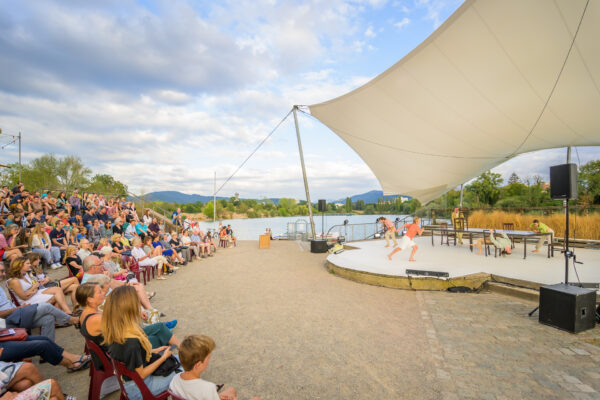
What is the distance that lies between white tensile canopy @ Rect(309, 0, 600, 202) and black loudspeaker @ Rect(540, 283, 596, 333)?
394 centimetres

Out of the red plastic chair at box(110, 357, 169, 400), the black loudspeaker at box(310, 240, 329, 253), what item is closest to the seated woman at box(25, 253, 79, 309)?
the red plastic chair at box(110, 357, 169, 400)

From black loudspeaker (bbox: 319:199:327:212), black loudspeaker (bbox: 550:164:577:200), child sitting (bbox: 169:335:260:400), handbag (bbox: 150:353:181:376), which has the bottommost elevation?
handbag (bbox: 150:353:181:376)

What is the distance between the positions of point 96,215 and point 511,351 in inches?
418

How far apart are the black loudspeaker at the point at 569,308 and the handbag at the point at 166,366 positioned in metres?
4.15

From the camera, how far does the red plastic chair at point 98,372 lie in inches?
77.7

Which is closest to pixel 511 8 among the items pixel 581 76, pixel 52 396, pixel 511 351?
pixel 581 76

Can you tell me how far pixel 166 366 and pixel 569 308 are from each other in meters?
4.23

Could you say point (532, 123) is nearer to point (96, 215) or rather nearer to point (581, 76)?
point (581, 76)

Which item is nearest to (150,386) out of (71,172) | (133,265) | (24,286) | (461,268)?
(24,286)

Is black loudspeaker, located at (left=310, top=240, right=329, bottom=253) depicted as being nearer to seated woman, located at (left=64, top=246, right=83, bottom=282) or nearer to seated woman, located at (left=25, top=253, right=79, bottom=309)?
seated woman, located at (left=64, top=246, right=83, bottom=282)

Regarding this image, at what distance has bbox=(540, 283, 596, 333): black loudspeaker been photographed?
10.4 feet

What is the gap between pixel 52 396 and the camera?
1.83 metres

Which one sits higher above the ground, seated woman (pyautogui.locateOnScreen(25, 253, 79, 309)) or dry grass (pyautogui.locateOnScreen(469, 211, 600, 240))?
dry grass (pyautogui.locateOnScreen(469, 211, 600, 240))

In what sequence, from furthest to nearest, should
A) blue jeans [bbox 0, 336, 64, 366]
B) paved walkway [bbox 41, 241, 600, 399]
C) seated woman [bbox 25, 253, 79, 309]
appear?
1. seated woman [bbox 25, 253, 79, 309]
2. paved walkway [bbox 41, 241, 600, 399]
3. blue jeans [bbox 0, 336, 64, 366]
